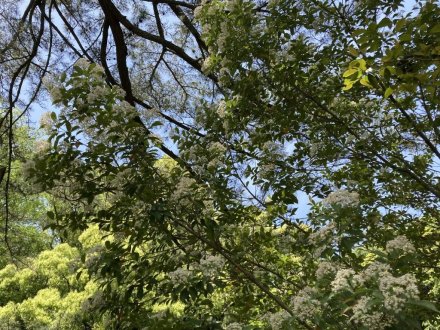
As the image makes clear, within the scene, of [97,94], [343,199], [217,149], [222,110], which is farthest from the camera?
[222,110]

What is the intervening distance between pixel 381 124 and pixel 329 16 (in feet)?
2.11

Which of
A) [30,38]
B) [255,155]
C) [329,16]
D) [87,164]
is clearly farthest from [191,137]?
[30,38]

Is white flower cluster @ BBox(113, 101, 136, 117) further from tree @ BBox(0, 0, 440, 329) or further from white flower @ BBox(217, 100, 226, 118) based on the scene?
white flower @ BBox(217, 100, 226, 118)

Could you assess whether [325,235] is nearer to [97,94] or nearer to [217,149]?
[217,149]

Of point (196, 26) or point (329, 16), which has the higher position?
point (196, 26)

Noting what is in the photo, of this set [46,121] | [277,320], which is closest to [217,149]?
[46,121]

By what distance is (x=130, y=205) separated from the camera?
1816mm

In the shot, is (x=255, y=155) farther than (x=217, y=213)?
Yes

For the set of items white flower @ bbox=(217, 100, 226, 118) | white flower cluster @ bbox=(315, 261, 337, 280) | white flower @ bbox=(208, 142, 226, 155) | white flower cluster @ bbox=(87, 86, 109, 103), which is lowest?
white flower cluster @ bbox=(315, 261, 337, 280)

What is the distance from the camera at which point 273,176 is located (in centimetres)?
224

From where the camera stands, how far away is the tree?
1427mm

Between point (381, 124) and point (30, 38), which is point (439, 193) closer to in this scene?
point (381, 124)

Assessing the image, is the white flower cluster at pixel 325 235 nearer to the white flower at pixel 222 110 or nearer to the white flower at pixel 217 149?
the white flower at pixel 217 149

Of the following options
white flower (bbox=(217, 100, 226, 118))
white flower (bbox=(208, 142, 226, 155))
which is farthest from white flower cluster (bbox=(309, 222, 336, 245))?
white flower (bbox=(217, 100, 226, 118))
